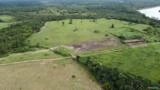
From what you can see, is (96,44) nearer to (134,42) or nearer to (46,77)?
(134,42)

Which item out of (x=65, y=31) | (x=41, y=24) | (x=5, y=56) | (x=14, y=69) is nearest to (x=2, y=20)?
(x=41, y=24)

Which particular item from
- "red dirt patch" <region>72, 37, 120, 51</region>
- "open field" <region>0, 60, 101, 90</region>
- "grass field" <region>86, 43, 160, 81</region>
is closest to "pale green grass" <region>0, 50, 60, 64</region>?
"open field" <region>0, 60, 101, 90</region>

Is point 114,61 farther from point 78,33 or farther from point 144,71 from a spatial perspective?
point 78,33

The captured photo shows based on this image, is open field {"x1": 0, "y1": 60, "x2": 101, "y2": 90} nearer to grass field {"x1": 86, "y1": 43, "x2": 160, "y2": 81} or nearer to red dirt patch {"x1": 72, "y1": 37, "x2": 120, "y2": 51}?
grass field {"x1": 86, "y1": 43, "x2": 160, "y2": 81}

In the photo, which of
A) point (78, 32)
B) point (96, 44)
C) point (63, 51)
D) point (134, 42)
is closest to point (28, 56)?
point (63, 51)

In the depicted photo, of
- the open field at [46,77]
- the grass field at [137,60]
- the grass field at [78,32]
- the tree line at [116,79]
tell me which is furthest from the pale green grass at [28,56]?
the tree line at [116,79]

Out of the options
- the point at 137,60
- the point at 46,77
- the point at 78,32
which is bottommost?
the point at 46,77
